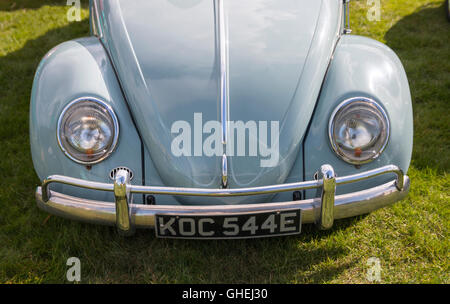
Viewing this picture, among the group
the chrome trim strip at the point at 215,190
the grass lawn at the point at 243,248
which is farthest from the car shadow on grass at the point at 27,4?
the chrome trim strip at the point at 215,190

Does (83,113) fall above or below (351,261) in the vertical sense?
above

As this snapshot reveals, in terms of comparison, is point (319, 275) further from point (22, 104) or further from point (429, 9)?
point (429, 9)

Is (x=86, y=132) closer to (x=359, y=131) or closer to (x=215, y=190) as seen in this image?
(x=215, y=190)

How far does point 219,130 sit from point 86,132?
0.61m

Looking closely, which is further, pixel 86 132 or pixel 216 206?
pixel 86 132

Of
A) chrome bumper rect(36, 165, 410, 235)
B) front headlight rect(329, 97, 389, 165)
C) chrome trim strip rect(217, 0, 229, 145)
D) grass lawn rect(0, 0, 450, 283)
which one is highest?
chrome trim strip rect(217, 0, 229, 145)

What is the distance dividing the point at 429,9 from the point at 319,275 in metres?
5.01

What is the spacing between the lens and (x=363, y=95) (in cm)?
208

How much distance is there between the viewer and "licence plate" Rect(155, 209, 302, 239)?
186cm

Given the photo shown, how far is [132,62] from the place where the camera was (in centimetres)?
217

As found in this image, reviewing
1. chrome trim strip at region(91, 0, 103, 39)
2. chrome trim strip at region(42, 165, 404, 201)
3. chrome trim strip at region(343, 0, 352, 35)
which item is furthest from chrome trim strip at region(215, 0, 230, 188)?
chrome trim strip at region(343, 0, 352, 35)


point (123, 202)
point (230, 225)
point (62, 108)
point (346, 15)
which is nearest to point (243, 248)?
point (230, 225)

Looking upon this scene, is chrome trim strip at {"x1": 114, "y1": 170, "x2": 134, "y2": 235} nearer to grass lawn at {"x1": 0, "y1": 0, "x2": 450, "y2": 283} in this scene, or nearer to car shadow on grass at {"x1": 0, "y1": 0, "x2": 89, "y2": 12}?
grass lawn at {"x1": 0, "y1": 0, "x2": 450, "y2": 283}

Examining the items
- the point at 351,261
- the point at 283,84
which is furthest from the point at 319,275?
the point at 283,84
